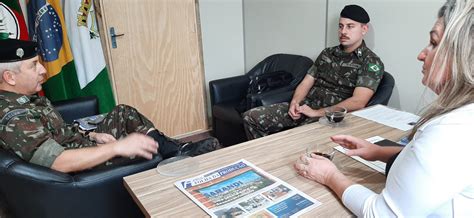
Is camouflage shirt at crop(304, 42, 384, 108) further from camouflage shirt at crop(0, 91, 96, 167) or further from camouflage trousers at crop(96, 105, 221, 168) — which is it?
camouflage shirt at crop(0, 91, 96, 167)

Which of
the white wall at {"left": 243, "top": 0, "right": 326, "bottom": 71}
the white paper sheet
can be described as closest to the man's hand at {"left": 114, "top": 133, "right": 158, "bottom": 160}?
the white paper sheet

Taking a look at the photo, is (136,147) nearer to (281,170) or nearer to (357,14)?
(281,170)

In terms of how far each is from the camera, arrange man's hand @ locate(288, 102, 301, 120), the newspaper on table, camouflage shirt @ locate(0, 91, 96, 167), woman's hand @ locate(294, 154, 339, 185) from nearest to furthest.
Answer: the newspaper on table → woman's hand @ locate(294, 154, 339, 185) → camouflage shirt @ locate(0, 91, 96, 167) → man's hand @ locate(288, 102, 301, 120)

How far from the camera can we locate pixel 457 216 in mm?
738

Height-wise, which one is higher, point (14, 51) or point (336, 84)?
point (14, 51)

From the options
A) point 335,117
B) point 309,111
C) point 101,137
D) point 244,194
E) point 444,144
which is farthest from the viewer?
point 309,111

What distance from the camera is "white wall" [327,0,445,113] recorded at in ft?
6.83

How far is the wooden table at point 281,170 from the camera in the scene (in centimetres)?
93

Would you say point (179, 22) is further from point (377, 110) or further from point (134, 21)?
point (377, 110)

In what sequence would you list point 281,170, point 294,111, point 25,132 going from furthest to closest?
point 294,111 → point 25,132 → point 281,170

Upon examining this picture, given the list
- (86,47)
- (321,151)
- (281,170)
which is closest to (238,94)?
(86,47)

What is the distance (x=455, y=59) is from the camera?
0.72 meters

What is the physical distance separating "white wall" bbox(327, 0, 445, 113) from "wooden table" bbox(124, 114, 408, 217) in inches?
35.9

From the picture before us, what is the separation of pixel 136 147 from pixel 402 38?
6.22 feet
